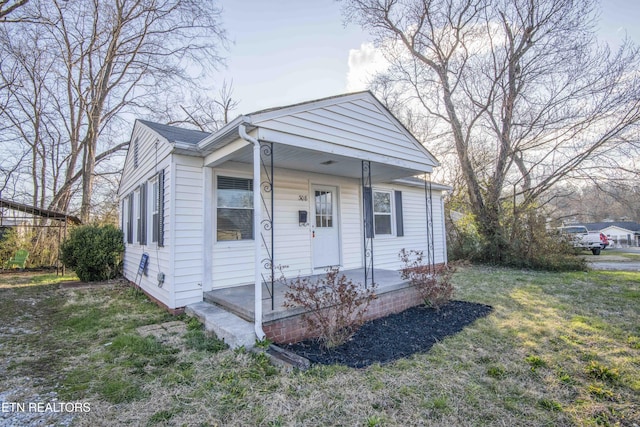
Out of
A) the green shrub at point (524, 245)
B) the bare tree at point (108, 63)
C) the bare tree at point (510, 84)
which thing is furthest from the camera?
the bare tree at point (108, 63)

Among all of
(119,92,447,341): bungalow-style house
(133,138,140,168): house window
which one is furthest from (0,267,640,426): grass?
(133,138,140,168): house window

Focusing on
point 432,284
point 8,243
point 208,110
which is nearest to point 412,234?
point 432,284

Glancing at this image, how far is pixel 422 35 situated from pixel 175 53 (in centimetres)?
1181

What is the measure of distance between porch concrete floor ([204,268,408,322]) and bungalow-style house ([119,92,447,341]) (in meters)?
0.11

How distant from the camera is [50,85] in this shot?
13.9 metres

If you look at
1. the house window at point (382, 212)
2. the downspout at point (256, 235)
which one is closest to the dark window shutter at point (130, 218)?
the downspout at point (256, 235)

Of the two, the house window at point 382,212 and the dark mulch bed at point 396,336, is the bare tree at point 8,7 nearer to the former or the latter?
the house window at point 382,212

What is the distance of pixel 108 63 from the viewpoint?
14.0 metres

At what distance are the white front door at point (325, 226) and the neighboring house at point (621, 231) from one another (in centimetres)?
3295

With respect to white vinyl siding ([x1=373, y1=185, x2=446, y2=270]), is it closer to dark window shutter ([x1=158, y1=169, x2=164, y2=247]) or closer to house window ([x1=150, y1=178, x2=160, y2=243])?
dark window shutter ([x1=158, y1=169, x2=164, y2=247])

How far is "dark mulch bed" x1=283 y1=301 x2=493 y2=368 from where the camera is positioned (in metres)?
3.33

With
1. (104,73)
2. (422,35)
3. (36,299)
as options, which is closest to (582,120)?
(422,35)

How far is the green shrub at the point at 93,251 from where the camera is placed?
8383 millimetres

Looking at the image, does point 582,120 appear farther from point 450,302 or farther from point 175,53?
point 175,53
